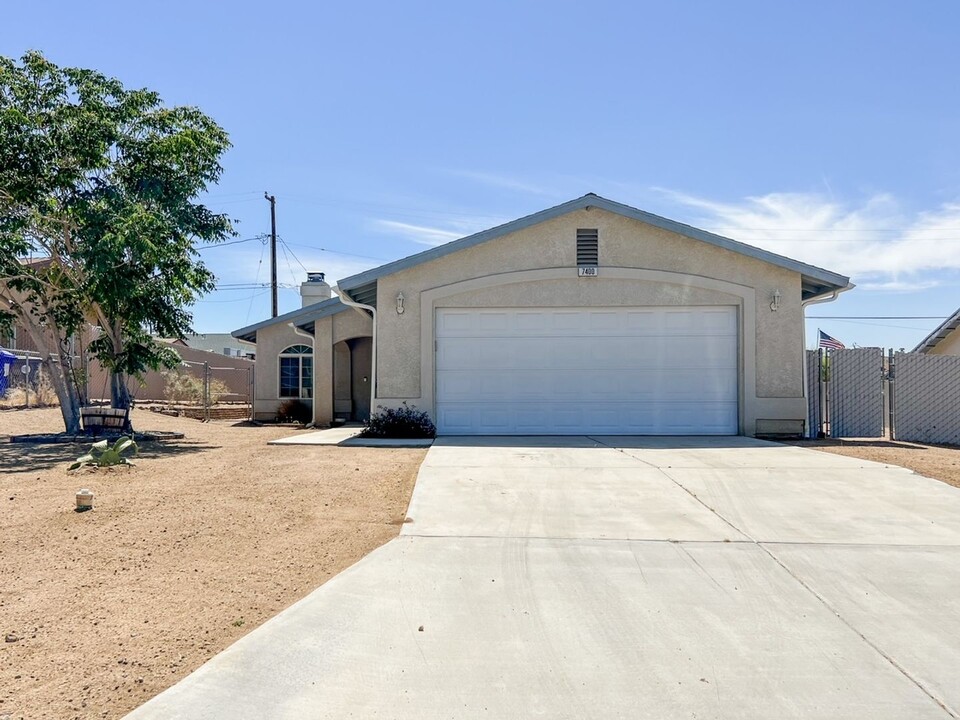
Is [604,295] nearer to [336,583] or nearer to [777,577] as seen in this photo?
[777,577]

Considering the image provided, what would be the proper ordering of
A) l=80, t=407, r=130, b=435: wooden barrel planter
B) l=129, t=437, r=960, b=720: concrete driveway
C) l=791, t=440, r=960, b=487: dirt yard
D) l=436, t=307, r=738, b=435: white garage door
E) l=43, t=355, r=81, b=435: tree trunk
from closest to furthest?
1. l=129, t=437, r=960, b=720: concrete driveway
2. l=791, t=440, r=960, b=487: dirt yard
3. l=436, t=307, r=738, b=435: white garage door
4. l=80, t=407, r=130, b=435: wooden barrel planter
5. l=43, t=355, r=81, b=435: tree trunk

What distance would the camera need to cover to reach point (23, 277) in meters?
14.7

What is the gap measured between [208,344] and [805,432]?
163ft

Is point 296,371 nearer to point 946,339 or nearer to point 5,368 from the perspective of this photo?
point 5,368

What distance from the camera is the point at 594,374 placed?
1433 centimetres

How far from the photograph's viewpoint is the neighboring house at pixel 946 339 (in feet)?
67.2

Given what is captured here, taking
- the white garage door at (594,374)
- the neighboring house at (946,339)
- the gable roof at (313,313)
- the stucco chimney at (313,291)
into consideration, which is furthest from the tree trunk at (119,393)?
the neighboring house at (946,339)

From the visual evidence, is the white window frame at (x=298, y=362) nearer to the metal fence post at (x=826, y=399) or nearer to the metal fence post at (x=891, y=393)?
the metal fence post at (x=826, y=399)

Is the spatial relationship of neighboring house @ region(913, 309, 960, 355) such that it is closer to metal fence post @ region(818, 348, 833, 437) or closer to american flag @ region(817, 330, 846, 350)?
american flag @ region(817, 330, 846, 350)

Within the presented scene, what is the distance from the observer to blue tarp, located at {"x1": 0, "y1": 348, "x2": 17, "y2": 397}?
24317 mm

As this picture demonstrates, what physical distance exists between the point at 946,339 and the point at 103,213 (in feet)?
69.5

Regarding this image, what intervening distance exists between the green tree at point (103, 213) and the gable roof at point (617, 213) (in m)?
3.75

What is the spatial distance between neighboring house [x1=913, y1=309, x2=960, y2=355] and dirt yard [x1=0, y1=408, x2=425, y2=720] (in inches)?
670

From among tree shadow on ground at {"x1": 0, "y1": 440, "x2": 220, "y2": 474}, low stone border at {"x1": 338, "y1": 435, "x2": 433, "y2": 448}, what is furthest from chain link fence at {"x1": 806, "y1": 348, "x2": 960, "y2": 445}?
tree shadow on ground at {"x1": 0, "y1": 440, "x2": 220, "y2": 474}
